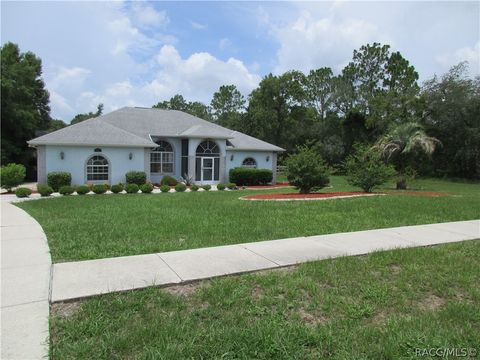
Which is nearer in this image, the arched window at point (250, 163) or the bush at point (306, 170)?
the bush at point (306, 170)

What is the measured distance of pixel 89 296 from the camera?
3.83 metres

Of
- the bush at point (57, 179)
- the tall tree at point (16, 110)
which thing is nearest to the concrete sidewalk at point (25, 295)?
the bush at point (57, 179)

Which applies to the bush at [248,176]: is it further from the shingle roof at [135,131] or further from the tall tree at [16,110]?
the tall tree at [16,110]

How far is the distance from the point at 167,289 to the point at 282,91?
1703 inches

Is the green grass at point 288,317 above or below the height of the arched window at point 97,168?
below

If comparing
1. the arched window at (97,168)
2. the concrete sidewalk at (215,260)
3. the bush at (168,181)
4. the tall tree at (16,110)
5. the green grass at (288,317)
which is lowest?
the green grass at (288,317)

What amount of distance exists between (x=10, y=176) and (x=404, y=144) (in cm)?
2440

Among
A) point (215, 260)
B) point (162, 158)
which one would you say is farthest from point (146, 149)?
point (215, 260)

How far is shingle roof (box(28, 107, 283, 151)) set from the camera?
2272 centimetres

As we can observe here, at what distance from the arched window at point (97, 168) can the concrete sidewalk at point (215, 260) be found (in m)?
19.6

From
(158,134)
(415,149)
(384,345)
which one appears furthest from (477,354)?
(158,134)

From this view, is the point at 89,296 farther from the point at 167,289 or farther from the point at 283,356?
the point at 283,356

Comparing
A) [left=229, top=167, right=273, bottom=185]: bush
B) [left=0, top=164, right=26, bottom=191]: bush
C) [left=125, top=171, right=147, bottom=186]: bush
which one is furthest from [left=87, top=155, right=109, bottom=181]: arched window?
[left=229, top=167, right=273, bottom=185]: bush

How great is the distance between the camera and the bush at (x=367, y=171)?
49.4 ft
